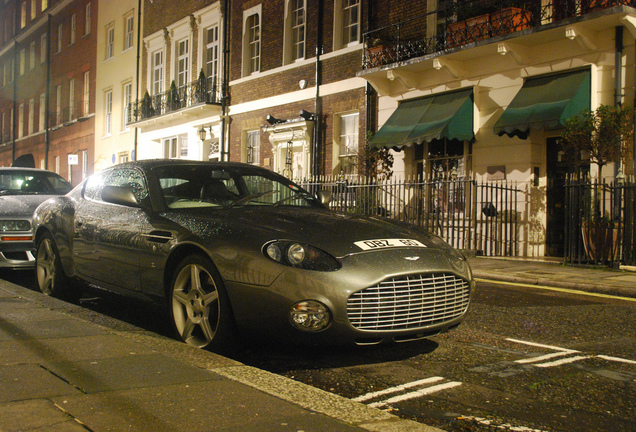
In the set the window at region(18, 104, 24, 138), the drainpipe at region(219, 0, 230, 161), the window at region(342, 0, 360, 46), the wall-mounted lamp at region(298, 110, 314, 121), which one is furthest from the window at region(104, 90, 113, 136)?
the window at region(342, 0, 360, 46)

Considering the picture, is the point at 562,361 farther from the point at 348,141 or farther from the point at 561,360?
the point at 348,141

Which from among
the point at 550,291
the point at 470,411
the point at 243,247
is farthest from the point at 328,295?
the point at 550,291

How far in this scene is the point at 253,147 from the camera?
2300 cm

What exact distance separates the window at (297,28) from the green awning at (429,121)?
517cm

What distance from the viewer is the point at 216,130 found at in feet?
80.2

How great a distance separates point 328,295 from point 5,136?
4977 cm

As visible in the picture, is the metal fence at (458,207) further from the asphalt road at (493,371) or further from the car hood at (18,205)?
the asphalt road at (493,371)

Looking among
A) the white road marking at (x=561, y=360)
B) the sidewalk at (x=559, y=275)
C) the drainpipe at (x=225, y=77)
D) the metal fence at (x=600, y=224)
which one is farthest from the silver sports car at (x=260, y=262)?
the drainpipe at (x=225, y=77)

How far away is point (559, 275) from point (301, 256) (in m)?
7.27

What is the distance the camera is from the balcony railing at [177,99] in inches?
957

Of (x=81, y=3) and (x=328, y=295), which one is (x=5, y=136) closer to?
(x=81, y=3)

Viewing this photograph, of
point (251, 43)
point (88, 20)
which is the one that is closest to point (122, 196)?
point (251, 43)

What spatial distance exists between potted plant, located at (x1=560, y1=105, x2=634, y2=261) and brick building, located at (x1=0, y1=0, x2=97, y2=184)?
24.5 m

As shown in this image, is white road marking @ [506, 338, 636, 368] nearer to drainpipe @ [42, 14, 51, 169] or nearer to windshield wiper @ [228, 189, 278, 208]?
windshield wiper @ [228, 189, 278, 208]
